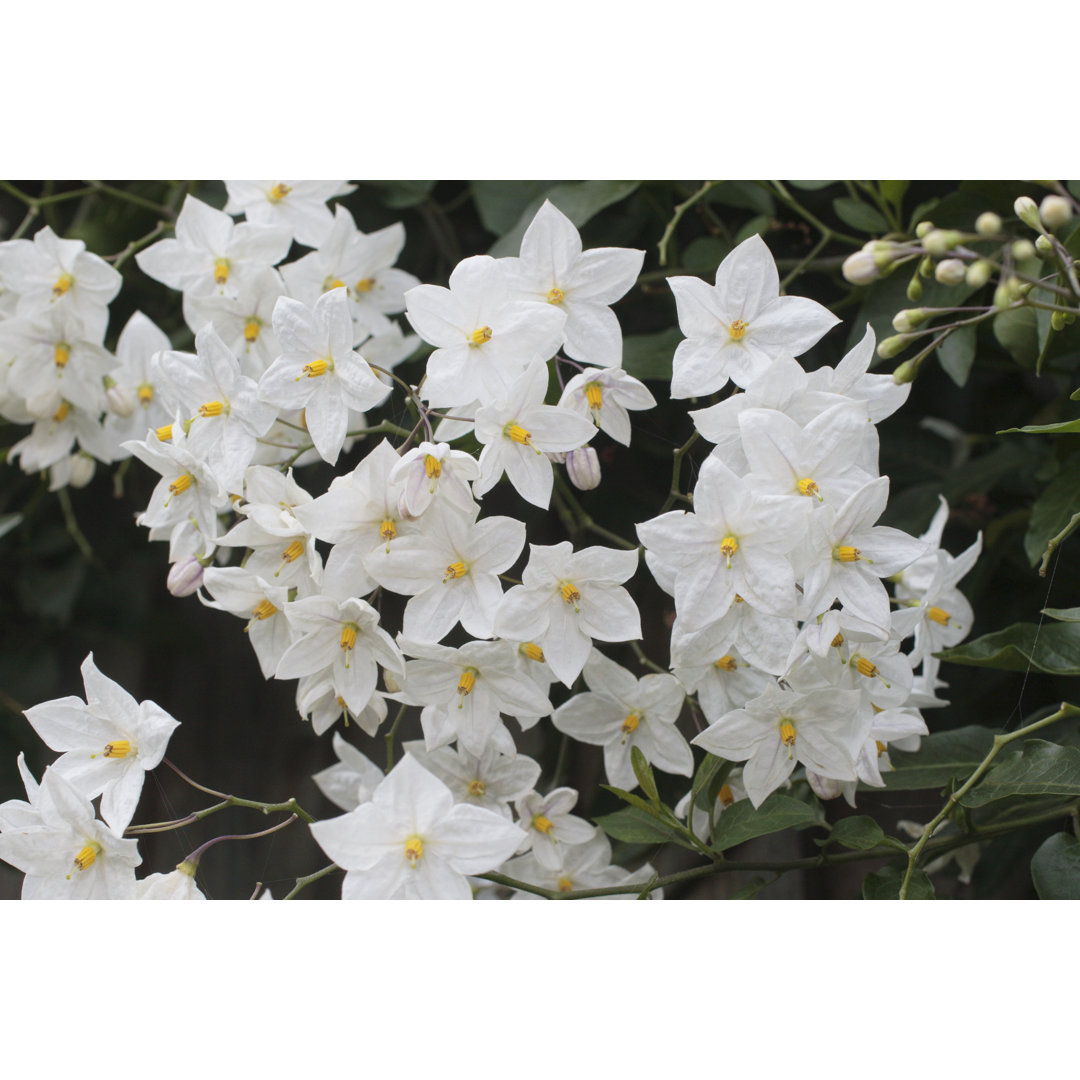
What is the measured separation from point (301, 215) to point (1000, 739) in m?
0.62

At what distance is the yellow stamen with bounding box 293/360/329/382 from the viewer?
560 mm

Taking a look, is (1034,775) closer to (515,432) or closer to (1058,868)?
Answer: (1058,868)

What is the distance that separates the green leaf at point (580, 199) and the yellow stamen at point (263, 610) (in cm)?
33

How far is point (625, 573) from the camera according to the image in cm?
54

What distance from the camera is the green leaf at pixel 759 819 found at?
1.86ft

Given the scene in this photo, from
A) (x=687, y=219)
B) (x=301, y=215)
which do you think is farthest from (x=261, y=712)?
(x=687, y=219)

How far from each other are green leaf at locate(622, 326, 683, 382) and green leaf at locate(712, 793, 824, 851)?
0.30 m

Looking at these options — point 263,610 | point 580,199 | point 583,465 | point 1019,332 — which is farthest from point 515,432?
point 1019,332

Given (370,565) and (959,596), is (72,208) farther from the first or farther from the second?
(959,596)

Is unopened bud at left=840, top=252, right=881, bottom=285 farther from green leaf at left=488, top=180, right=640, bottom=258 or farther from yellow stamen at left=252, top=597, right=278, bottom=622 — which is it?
yellow stamen at left=252, top=597, right=278, bottom=622

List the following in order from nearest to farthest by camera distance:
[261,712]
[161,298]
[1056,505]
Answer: [1056,505]
[261,712]
[161,298]

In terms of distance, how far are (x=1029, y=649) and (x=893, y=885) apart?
176 mm

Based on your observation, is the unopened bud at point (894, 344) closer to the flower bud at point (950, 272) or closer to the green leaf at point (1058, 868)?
the flower bud at point (950, 272)

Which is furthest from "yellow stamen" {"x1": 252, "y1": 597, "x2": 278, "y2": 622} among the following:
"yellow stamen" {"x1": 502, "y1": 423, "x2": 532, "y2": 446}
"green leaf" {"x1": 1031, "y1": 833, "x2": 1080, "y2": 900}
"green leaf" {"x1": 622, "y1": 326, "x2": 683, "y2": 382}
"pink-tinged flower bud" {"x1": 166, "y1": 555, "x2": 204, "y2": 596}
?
"green leaf" {"x1": 1031, "y1": 833, "x2": 1080, "y2": 900}
